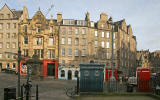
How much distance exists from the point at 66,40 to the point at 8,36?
53.6 ft

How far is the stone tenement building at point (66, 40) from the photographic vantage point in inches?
1720

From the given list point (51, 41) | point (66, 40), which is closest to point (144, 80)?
point (66, 40)

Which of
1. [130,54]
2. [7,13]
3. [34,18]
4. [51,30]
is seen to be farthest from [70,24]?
[130,54]

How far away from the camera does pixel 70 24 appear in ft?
151

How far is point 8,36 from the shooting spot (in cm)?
4688

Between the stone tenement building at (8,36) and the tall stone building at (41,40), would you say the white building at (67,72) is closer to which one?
the tall stone building at (41,40)

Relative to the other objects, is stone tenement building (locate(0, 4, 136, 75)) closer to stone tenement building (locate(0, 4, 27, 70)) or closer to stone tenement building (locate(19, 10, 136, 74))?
stone tenement building (locate(19, 10, 136, 74))

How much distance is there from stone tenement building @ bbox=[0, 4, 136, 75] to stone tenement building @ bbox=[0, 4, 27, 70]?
8.91 ft

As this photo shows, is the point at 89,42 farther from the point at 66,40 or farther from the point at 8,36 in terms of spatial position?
the point at 8,36

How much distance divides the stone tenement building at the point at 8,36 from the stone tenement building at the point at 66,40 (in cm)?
272

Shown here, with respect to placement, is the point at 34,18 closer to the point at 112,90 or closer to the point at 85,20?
the point at 85,20

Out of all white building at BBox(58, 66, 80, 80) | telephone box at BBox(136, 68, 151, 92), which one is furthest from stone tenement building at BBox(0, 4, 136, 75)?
telephone box at BBox(136, 68, 151, 92)

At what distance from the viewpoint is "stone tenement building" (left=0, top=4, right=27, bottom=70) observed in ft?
148

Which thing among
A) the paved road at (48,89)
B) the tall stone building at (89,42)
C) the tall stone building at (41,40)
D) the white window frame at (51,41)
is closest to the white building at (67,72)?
the tall stone building at (89,42)
